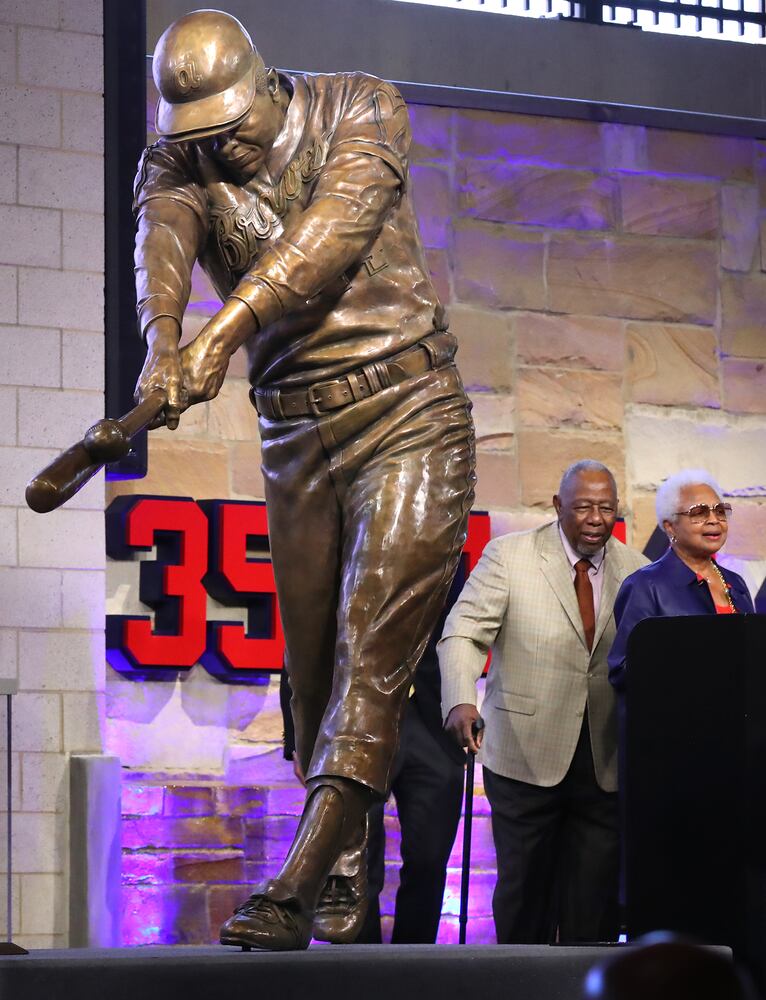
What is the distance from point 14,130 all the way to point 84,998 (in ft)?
12.4

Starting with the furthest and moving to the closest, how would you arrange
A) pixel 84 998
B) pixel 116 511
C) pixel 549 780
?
1. pixel 116 511
2. pixel 549 780
3. pixel 84 998

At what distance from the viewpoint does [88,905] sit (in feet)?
16.4

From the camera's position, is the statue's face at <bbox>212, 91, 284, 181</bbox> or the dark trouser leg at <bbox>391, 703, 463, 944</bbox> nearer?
the statue's face at <bbox>212, 91, 284, 181</bbox>

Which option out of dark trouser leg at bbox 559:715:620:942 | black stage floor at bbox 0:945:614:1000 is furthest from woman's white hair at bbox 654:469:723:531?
black stage floor at bbox 0:945:614:1000

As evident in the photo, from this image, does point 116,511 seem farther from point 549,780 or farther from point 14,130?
point 549,780

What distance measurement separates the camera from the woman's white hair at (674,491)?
5230 millimetres

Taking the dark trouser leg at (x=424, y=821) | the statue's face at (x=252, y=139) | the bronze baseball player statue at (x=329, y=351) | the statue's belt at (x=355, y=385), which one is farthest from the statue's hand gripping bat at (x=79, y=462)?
the dark trouser leg at (x=424, y=821)

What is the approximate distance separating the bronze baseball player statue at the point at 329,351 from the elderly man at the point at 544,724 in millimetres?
1970

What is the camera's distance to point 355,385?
2760mm

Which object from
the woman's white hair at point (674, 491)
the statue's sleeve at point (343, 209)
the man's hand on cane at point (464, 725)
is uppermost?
the statue's sleeve at point (343, 209)

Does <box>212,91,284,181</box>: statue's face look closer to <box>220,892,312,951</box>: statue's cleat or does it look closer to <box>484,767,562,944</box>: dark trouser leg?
<box>220,892,312,951</box>: statue's cleat

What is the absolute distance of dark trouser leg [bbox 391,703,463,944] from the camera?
496 cm

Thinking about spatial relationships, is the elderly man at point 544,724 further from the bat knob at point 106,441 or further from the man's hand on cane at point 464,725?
the bat knob at point 106,441

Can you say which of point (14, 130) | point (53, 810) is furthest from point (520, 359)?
point (53, 810)
